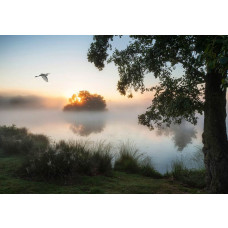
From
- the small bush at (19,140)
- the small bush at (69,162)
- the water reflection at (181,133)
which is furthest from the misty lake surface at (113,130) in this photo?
the small bush at (19,140)

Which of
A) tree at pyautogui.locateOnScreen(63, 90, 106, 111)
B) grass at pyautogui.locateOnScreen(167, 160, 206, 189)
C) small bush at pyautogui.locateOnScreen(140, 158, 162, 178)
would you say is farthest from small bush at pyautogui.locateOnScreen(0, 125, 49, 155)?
grass at pyautogui.locateOnScreen(167, 160, 206, 189)

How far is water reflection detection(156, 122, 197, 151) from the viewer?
14.4 feet

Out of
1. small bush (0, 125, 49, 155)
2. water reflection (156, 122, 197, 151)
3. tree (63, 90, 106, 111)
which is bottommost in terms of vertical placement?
small bush (0, 125, 49, 155)

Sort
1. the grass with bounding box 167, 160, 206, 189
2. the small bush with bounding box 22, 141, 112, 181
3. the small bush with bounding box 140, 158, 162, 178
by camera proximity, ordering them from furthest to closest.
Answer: the small bush with bounding box 140, 158, 162, 178, the grass with bounding box 167, 160, 206, 189, the small bush with bounding box 22, 141, 112, 181

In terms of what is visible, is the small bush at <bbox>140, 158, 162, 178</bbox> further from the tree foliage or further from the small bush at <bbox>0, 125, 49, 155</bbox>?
the small bush at <bbox>0, 125, 49, 155</bbox>

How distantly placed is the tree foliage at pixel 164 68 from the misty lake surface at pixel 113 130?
15.4 inches

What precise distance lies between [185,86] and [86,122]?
6.11 ft

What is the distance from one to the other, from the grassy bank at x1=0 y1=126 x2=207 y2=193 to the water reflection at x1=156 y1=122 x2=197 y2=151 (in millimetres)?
543

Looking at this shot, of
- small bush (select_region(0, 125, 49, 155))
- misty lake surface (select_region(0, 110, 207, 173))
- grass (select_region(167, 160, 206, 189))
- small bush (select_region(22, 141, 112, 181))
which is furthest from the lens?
small bush (select_region(0, 125, 49, 155))

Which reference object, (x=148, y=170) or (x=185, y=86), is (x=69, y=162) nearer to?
(x=148, y=170)

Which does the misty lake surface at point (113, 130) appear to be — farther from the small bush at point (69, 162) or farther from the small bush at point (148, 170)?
the small bush at point (69, 162)

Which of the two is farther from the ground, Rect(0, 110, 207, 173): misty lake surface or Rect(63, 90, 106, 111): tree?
Rect(63, 90, 106, 111): tree
